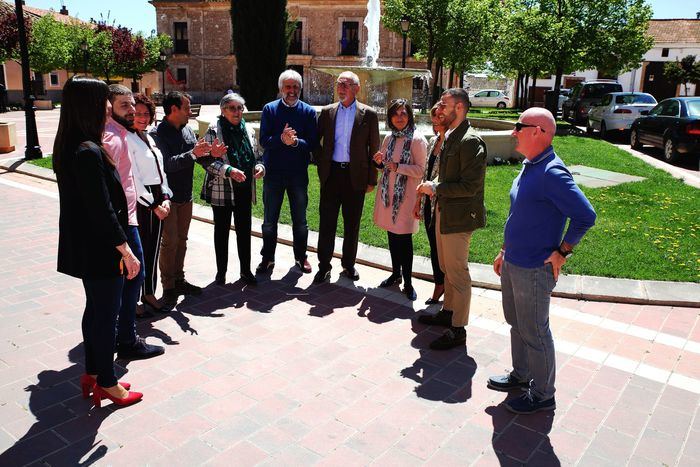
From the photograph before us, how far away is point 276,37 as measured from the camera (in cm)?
1889

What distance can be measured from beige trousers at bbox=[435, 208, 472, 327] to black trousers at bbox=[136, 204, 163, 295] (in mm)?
2394

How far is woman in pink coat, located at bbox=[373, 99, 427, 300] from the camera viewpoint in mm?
5207

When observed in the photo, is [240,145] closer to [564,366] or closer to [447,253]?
Answer: [447,253]

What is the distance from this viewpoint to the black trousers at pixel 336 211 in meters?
5.88

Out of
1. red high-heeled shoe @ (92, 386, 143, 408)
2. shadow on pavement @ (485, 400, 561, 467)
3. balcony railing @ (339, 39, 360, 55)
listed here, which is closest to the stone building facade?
balcony railing @ (339, 39, 360, 55)

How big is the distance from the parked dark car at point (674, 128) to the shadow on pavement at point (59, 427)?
14.6 m

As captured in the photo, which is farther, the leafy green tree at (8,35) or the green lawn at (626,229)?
the leafy green tree at (8,35)

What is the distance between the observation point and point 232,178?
545 centimetres

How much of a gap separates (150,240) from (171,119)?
114cm

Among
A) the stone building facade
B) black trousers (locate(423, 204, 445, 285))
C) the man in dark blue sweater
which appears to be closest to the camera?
black trousers (locate(423, 204, 445, 285))

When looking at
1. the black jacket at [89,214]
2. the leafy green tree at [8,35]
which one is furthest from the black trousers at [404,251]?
the leafy green tree at [8,35]

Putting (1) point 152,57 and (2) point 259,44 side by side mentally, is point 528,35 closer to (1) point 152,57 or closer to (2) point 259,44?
(2) point 259,44

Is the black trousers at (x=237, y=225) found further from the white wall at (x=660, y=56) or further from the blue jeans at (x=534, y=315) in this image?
the white wall at (x=660, y=56)

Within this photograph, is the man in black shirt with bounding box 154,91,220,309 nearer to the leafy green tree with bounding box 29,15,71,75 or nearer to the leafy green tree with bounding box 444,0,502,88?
the leafy green tree with bounding box 444,0,502,88
